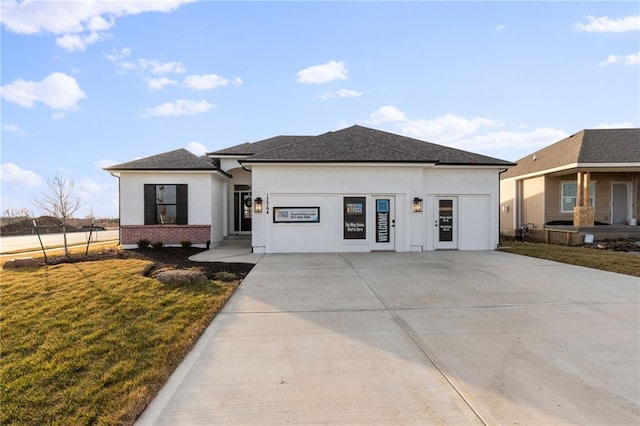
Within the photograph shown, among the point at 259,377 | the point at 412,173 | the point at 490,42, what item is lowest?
the point at 259,377

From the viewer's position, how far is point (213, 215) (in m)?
14.7

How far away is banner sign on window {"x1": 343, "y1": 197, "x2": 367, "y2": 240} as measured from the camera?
41.7 ft

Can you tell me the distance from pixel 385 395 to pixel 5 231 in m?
39.0

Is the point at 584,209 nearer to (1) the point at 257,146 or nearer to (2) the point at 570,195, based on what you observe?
(2) the point at 570,195

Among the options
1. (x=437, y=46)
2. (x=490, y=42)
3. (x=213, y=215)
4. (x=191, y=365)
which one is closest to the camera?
(x=191, y=365)

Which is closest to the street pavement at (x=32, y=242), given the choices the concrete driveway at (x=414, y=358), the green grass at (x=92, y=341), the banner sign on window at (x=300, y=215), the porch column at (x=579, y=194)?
the green grass at (x=92, y=341)

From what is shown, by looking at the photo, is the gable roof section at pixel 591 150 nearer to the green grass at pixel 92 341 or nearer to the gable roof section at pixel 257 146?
the gable roof section at pixel 257 146

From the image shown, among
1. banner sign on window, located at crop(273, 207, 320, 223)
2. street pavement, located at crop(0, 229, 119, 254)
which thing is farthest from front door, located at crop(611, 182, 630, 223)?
street pavement, located at crop(0, 229, 119, 254)

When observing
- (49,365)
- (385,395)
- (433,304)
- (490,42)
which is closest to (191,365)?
(49,365)

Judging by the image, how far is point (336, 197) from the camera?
1267 centimetres

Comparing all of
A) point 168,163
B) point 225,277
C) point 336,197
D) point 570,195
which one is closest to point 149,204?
point 168,163

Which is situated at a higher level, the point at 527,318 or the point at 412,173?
the point at 412,173

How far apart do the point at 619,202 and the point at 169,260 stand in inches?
895

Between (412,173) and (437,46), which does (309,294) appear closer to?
(412,173)
